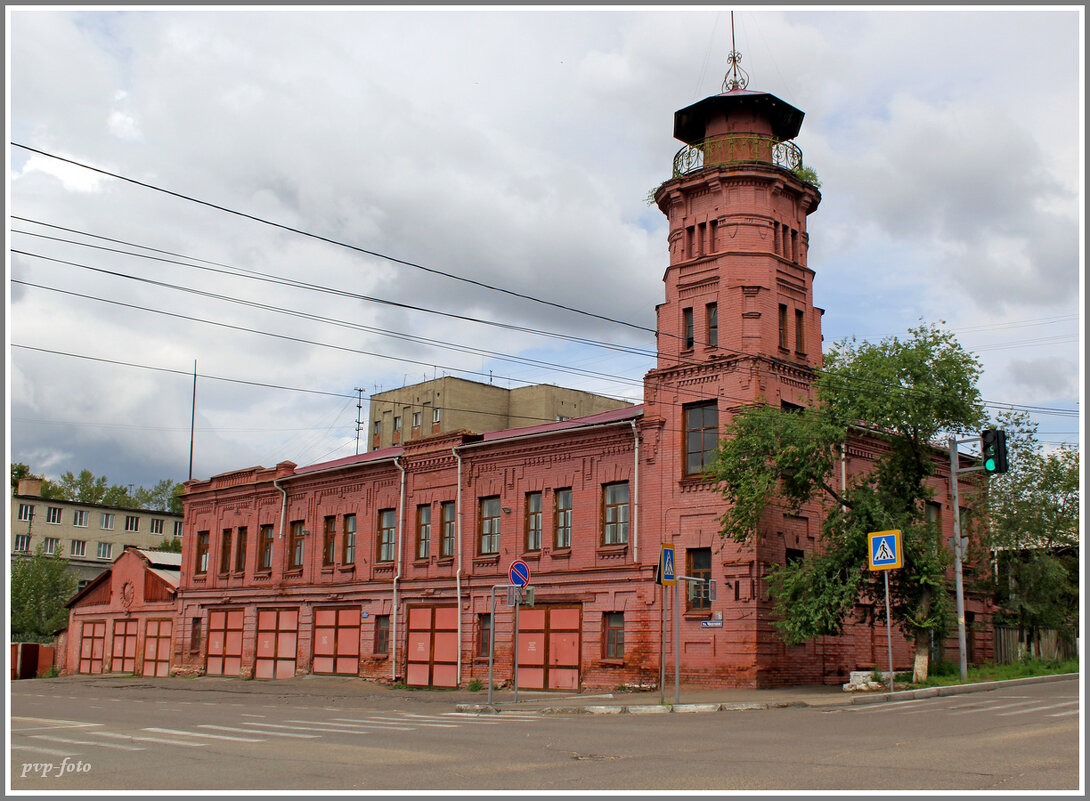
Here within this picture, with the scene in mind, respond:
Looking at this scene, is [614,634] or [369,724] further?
[614,634]

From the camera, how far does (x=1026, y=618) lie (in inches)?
1489

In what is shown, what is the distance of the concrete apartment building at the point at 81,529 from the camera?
76.7m

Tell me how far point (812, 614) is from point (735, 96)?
16511 millimetres

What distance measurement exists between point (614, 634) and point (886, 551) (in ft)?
35.2

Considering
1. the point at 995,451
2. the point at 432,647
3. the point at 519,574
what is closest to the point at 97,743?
the point at 519,574

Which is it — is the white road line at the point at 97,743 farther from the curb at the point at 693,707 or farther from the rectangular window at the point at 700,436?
the rectangular window at the point at 700,436

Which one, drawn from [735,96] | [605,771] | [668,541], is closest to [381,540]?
[668,541]

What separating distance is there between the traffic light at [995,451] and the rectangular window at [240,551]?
111 ft

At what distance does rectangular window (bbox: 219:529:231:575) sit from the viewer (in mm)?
47812

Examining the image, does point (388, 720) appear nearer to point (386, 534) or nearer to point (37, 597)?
point (386, 534)

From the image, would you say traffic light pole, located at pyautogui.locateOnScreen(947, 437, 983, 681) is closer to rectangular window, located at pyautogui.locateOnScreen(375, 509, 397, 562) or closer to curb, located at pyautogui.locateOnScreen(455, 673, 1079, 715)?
curb, located at pyautogui.locateOnScreen(455, 673, 1079, 715)

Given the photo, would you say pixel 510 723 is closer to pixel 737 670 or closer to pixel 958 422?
pixel 737 670

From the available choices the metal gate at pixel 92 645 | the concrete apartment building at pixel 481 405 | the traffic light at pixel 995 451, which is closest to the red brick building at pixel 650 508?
the traffic light at pixel 995 451

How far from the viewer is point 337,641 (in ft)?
134
